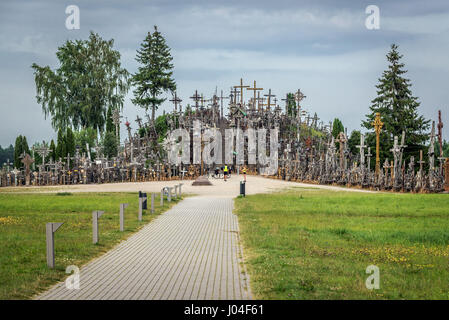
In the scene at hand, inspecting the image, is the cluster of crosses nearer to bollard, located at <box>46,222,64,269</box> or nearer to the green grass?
the green grass

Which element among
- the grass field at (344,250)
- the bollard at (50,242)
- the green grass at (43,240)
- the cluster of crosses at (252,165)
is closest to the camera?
the grass field at (344,250)

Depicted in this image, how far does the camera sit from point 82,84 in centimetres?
7025

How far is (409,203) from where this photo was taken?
26.9m

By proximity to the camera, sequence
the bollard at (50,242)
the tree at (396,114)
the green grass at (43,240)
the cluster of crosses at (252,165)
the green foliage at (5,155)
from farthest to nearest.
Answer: the green foliage at (5,155) → the tree at (396,114) → the cluster of crosses at (252,165) → the bollard at (50,242) → the green grass at (43,240)

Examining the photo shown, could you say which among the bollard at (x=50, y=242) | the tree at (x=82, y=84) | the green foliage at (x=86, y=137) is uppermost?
the tree at (x=82, y=84)

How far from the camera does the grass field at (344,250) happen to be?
912cm

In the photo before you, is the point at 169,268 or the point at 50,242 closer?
the point at 169,268

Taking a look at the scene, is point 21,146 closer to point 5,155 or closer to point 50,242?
point 50,242

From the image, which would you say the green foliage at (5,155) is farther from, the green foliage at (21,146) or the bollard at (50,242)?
the bollard at (50,242)

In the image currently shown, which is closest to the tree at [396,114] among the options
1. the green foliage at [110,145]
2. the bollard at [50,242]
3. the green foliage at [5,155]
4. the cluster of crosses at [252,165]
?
the cluster of crosses at [252,165]

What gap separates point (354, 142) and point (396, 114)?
9.12m

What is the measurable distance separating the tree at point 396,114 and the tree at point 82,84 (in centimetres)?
3402

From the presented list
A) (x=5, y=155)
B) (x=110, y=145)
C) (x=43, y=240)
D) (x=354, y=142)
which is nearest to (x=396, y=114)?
(x=354, y=142)
